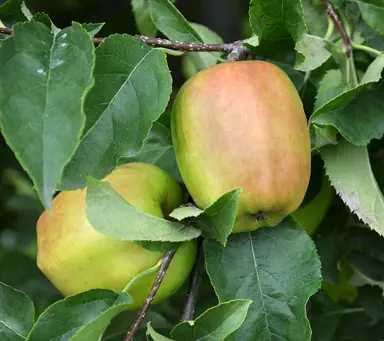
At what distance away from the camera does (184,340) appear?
0.58 meters

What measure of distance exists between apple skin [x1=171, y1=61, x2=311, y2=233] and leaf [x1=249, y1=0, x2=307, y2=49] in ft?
0.16

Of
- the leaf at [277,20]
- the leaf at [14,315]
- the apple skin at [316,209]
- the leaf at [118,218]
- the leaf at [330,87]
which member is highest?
the leaf at [277,20]

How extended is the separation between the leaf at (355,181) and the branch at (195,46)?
14cm

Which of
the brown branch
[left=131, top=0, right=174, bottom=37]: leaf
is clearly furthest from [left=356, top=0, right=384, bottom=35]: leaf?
[left=131, top=0, right=174, bottom=37]: leaf

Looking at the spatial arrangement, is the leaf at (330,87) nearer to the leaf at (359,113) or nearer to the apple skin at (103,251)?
the leaf at (359,113)

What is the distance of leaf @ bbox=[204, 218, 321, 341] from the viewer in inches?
24.1

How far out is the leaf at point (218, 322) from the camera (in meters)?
0.54

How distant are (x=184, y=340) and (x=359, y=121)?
0.29 m

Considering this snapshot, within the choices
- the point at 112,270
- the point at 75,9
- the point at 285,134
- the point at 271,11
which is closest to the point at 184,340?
the point at 112,270

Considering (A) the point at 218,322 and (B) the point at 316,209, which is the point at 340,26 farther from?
(A) the point at 218,322

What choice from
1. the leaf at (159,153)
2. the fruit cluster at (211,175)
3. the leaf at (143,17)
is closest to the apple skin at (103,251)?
the fruit cluster at (211,175)

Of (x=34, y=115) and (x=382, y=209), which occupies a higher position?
(x=34, y=115)

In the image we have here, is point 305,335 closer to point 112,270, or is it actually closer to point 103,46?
point 112,270

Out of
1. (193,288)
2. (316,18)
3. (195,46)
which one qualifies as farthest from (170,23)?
(193,288)
